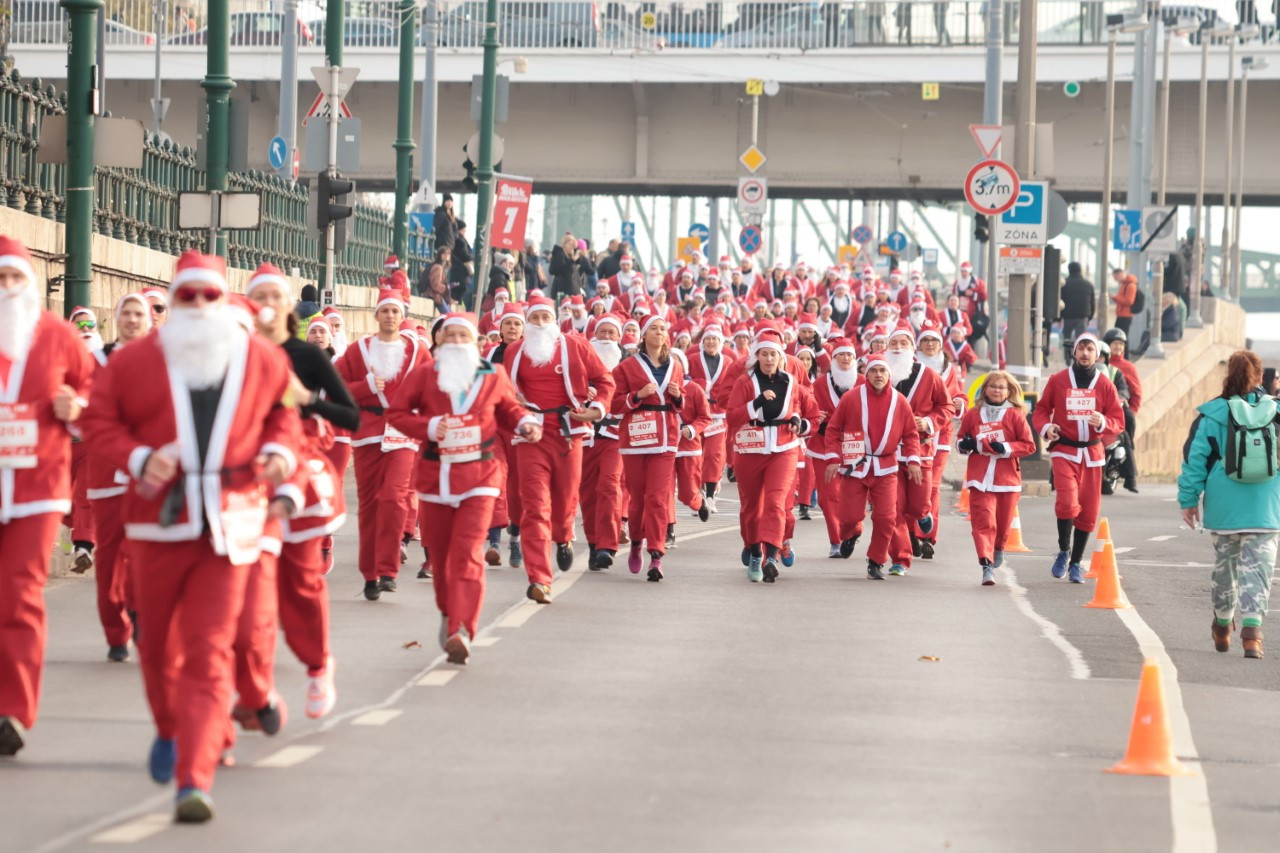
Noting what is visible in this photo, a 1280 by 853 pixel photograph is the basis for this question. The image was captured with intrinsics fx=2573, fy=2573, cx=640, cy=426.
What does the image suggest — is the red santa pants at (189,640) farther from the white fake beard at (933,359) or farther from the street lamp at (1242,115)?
the street lamp at (1242,115)

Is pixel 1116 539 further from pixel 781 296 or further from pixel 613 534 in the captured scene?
pixel 781 296

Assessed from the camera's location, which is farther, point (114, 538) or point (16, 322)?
point (114, 538)

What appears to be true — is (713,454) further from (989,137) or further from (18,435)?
(18,435)

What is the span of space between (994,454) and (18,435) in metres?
10.8

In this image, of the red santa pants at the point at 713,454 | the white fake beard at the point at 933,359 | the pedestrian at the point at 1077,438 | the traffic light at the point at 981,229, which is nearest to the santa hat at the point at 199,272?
the pedestrian at the point at 1077,438

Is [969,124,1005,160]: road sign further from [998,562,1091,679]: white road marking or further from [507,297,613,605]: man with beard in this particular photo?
[507,297,613,605]: man with beard

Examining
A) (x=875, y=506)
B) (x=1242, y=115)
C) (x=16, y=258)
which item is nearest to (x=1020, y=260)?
(x=875, y=506)

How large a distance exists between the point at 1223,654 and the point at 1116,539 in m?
10.1

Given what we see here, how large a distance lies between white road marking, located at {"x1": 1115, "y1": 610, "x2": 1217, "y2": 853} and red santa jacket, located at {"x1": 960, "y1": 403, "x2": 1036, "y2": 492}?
5.58 m

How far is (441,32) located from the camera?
56.2m

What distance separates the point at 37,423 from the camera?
9773 mm

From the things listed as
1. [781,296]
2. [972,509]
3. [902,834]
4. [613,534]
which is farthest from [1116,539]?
[781,296]

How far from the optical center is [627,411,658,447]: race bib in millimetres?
18578

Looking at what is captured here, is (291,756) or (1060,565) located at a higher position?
(1060,565)
